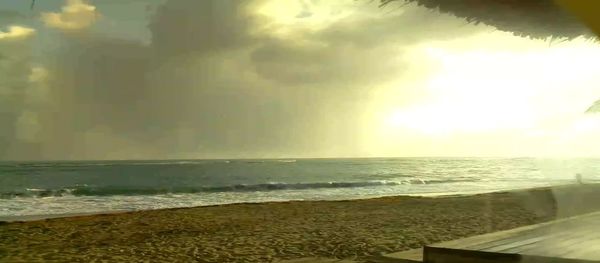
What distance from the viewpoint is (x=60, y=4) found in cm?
222

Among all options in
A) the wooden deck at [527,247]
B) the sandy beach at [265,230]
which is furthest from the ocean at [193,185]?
the sandy beach at [265,230]

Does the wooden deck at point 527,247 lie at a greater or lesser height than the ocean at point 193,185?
greater

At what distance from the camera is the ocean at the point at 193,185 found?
48.7 ft

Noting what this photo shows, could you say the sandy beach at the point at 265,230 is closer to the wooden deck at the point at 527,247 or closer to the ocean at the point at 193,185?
the wooden deck at the point at 527,247

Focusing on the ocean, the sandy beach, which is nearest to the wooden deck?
the sandy beach

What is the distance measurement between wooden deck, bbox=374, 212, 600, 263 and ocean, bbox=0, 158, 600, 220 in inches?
12.1

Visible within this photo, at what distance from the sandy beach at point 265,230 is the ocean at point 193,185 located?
0.89 m

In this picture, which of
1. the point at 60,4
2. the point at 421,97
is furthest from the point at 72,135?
the point at 421,97

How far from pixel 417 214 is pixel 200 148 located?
349 inches

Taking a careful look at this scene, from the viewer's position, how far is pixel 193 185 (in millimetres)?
27922

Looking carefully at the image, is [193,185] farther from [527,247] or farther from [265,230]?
[527,247]

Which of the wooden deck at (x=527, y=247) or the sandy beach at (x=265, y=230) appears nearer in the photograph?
the wooden deck at (x=527, y=247)

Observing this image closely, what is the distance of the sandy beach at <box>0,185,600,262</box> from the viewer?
677cm

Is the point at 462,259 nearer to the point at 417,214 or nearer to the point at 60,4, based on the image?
the point at 60,4
